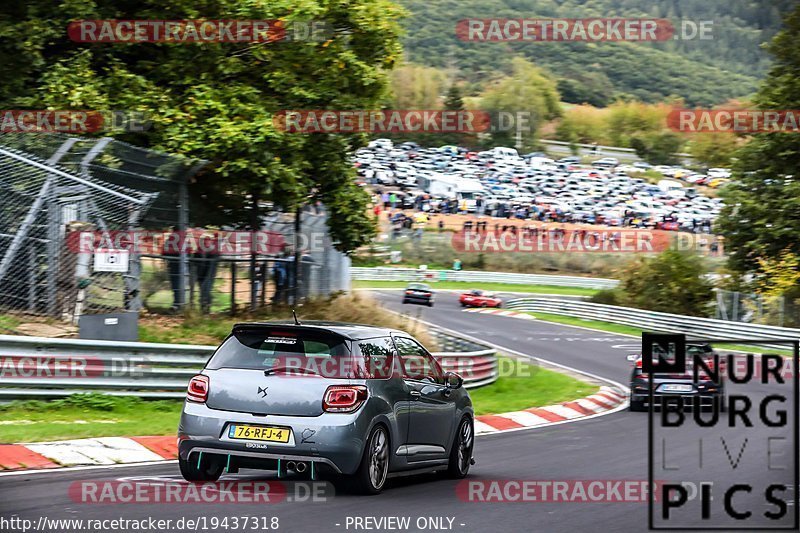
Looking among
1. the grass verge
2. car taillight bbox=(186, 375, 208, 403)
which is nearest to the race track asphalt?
car taillight bbox=(186, 375, 208, 403)

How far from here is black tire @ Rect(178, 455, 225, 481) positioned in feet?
28.0

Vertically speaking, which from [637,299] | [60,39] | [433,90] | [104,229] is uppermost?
[433,90]

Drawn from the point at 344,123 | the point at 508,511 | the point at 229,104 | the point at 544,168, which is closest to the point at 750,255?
the point at 344,123

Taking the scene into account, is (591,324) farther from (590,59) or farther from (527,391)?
(590,59)

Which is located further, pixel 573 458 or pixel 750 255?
pixel 750 255

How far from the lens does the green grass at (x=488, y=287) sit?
6444 cm

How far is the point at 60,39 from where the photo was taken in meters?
20.0

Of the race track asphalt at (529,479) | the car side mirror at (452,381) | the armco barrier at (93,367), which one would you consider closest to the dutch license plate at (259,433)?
the race track asphalt at (529,479)

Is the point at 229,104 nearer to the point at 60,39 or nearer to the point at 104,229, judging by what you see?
the point at 60,39

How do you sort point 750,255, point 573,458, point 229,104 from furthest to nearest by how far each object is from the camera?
point 750,255, point 229,104, point 573,458

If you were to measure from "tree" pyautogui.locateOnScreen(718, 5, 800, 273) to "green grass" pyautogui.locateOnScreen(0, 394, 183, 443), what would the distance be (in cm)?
2976

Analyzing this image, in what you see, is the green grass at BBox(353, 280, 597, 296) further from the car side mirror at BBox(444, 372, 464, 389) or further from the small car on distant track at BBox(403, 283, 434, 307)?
the car side mirror at BBox(444, 372, 464, 389)

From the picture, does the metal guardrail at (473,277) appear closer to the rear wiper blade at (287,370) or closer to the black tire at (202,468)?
the black tire at (202,468)

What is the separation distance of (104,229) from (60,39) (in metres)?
5.82
